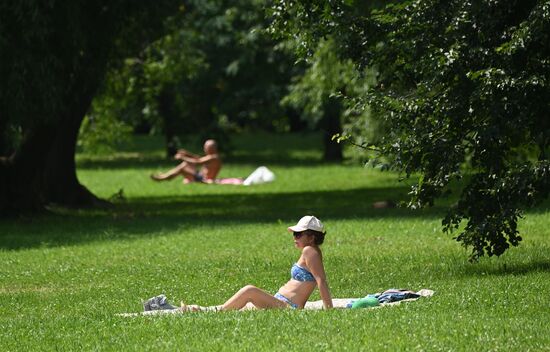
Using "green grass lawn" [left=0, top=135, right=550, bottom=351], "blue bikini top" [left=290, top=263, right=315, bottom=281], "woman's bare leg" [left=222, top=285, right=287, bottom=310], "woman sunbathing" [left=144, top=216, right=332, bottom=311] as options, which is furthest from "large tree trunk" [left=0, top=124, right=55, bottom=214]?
"woman's bare leg" [left=222, top=285, right=287, bottom=310]

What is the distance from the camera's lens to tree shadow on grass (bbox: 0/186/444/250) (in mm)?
21328

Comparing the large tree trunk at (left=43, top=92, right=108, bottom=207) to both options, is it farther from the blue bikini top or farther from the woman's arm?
the woman's arm

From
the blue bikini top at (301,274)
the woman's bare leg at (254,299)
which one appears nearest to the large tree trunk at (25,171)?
the blue bikini top at (301,274)

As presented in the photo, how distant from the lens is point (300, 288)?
1221cm

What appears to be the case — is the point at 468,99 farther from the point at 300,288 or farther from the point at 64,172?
the point at 64,172

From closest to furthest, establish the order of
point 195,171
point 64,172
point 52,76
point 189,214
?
point 52,76 → point 189,214 → point 64,172 → point 195,171

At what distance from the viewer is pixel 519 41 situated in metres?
13.2

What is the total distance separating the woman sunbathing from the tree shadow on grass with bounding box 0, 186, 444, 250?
8274mm

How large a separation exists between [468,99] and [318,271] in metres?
3.10

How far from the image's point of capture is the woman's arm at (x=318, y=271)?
38.9 feet

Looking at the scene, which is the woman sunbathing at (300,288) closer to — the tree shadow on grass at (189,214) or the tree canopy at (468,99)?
the tree canopy at (468,99)

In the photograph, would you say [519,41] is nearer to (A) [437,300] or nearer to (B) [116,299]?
(A) [437,300]

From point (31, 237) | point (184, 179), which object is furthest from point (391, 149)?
Answer: point (184, 179)

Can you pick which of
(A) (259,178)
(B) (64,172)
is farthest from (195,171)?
(B) (64,172)
